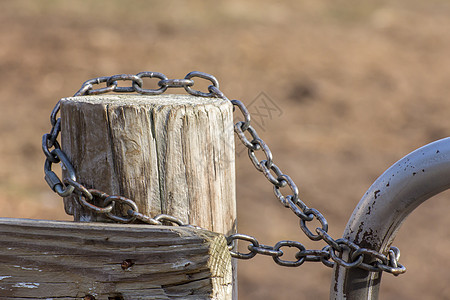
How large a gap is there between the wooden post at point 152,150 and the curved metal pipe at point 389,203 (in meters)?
0.36

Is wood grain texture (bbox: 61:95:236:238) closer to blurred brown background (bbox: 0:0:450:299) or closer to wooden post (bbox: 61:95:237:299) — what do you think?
wooden post (bbox: 61:95:237:299)

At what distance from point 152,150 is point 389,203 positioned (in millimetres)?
545

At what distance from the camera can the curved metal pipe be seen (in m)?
1.15

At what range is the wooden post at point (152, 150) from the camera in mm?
1304

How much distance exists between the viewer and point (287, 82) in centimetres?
998

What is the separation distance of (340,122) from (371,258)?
7.48 metres

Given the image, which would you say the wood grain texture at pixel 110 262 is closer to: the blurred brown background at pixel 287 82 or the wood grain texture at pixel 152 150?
the wood grain texture at pixel 152 150

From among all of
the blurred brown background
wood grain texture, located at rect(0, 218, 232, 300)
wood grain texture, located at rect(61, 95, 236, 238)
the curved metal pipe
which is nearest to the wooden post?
wood grain texture, located at rect(61, 95, 236, 238)

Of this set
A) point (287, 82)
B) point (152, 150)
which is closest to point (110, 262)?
point (152, 150)

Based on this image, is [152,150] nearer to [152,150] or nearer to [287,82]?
[152,150]

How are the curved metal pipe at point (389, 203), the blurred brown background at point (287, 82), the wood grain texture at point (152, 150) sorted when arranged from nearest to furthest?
the curved metal pipe at point (389, 203)
the wood grain texture at point (152, 150)
the blurred brown background at point (287, 82)

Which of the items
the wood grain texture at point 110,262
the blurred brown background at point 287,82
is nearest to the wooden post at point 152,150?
the wood grain texture at point 110,262

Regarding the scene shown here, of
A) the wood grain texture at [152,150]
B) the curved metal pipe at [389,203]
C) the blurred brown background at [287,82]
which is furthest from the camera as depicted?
the blurred brown background at [287,82]

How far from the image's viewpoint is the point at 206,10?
13.3m
